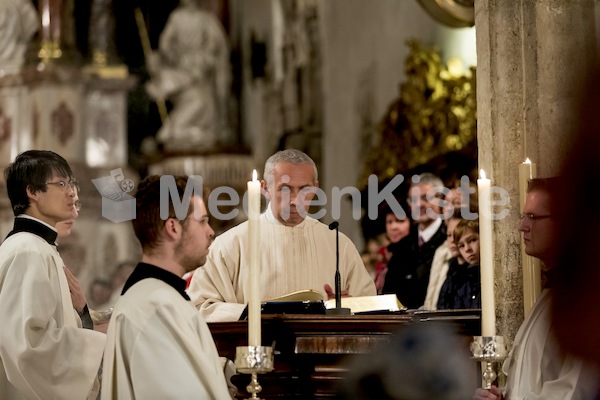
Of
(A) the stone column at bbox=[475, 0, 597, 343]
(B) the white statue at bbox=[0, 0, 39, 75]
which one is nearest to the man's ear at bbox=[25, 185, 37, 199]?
(A) the stone column at bbox=[475, 0, 597, 343]

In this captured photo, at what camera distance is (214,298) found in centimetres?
512

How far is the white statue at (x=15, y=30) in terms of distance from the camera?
15.9 meters

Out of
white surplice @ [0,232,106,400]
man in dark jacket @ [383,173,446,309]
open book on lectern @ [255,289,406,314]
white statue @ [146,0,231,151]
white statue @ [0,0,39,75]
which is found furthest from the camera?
white statue @ [146,0,231,151]

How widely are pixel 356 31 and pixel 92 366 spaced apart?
9.05 meters

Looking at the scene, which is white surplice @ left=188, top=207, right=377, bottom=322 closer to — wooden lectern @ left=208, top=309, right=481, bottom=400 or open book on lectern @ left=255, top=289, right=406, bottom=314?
open book on lectern @ left=255, top=289, right=406, bottom=314

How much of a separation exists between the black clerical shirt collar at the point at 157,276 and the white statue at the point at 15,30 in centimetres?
1292

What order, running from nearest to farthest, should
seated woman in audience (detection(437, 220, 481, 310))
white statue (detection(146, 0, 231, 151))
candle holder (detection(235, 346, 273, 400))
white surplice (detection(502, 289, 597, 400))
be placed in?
1. white surplice (detection(502, 289, 597, 400))
2. candle holder (detection(235, 346, 273, 400))
3. seated woman in audience (detection(437, 220, 481, 310))
4. white statue (detection(146, 0, 231, 151))

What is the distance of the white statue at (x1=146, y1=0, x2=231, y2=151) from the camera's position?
1727 cm

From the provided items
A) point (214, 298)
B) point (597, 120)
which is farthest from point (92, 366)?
point (597, 120)

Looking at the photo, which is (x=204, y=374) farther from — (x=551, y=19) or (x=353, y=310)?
(x=551, y=19)

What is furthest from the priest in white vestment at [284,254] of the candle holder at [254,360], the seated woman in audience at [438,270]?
the candle holder at [254,360]

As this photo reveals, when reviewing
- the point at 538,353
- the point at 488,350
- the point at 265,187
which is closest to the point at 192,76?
the point at 265,187

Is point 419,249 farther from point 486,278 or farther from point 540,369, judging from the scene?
point 540,369

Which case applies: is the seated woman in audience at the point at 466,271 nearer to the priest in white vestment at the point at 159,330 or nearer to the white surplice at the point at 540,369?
the white surplice at the point at 540,369
